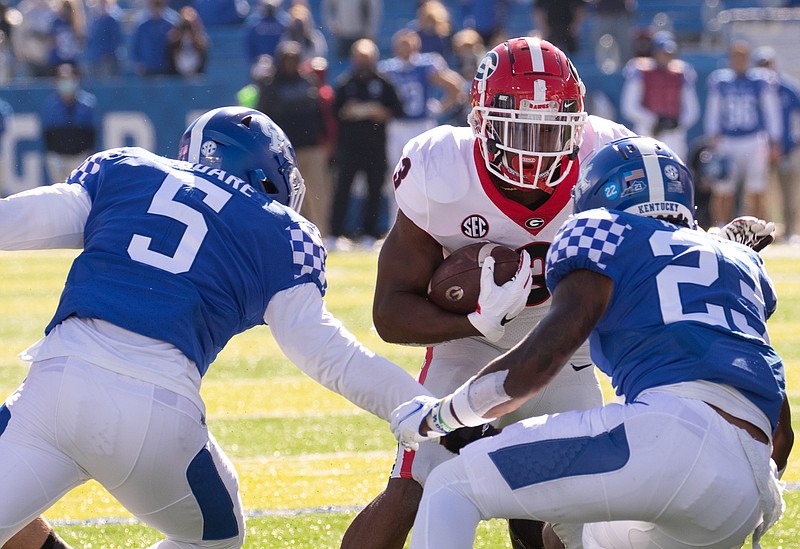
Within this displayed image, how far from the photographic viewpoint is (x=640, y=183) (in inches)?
124

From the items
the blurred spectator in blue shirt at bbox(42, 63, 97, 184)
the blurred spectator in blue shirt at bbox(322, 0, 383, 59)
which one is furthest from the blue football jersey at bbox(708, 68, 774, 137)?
the blurred spectator in blue shirt at bbox(42, 63, 97, 184)

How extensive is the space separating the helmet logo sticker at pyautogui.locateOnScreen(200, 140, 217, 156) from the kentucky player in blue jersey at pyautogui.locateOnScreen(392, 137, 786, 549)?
0.92m

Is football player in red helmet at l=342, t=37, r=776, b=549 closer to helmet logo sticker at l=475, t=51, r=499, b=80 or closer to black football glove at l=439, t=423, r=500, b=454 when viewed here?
helmet logo sticker at l=475, t=51, r=499, b=80

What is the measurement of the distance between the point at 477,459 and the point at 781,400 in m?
0.72

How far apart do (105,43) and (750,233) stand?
1152cm

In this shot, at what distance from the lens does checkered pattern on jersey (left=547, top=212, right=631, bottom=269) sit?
291 cm

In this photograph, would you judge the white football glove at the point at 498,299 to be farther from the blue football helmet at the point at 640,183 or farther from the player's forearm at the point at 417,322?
the blue football helmet at the point at 640,183

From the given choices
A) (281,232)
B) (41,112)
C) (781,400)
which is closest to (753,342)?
(781,400)

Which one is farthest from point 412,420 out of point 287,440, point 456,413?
point 287,440

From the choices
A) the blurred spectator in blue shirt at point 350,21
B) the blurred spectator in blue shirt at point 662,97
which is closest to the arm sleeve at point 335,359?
the blurred spectator in blue shirt at point 662,97

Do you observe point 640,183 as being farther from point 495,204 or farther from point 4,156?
point 4,156

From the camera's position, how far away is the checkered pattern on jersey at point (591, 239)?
2.91m

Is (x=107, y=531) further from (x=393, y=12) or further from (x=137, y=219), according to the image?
(x=393, y=12)

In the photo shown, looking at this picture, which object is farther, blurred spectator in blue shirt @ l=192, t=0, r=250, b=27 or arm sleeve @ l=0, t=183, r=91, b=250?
blurred spectator in blue shirt @ l=192, t=0, r=250, b=27
